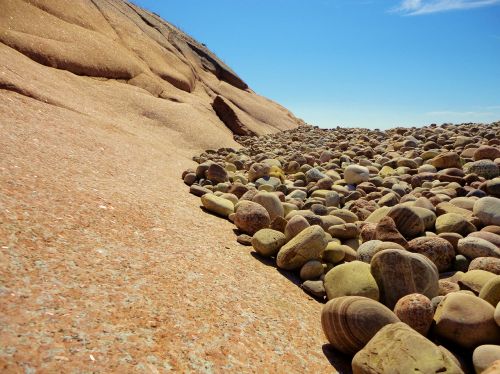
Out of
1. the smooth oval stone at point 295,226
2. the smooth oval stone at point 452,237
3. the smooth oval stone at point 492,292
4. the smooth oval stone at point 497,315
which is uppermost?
the smooth oval stone at point 452,237

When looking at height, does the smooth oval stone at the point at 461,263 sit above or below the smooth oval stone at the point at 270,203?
above

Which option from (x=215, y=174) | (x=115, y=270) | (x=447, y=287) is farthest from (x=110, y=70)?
(x=447, y=287)

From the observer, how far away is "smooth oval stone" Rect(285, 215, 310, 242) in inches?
100

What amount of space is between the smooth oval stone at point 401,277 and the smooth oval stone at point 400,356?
49 centimetres

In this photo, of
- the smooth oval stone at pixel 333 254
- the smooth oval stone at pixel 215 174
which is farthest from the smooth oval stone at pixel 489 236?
the smooth oval stone at pixel 215 174

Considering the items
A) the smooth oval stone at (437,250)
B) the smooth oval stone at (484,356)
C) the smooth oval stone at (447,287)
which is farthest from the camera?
the smooth oval stone at (437,250)

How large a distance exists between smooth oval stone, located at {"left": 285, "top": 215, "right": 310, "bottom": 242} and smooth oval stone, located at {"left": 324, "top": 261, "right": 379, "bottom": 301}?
0.50 m

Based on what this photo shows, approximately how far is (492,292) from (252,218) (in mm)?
1567

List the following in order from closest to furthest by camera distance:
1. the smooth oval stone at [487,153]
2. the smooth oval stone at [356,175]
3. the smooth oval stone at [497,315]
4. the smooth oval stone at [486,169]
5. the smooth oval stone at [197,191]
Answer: the smooth oval stone at [497,315]
the smooth oval stone at [197,191]
the smooth oval stone at [486,169]
the smooth oval stone at [356,175]
the smooth oval stone at [487,153]

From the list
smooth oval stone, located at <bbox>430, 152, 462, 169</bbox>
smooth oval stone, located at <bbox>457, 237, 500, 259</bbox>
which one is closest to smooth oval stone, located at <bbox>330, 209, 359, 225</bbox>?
smooth oval stone, located at <bbox>457, 237, 500, 259</bbox>

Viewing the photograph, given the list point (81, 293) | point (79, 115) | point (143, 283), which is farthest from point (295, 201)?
point (79, 115)

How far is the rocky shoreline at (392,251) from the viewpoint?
5.06 ft

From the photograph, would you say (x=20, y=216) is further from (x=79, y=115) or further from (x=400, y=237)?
(x=79, y=115)

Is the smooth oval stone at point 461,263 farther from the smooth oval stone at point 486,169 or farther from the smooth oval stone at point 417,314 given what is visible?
the smooth oval stone at point 486,169
